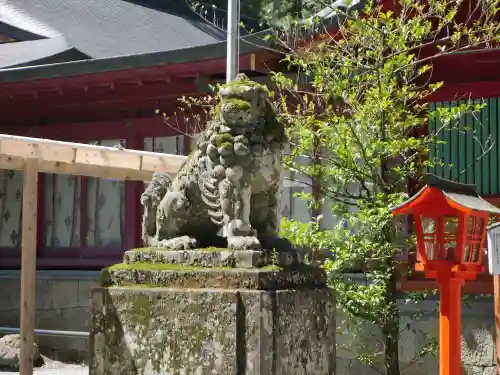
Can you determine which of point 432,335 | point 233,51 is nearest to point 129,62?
point 233,51

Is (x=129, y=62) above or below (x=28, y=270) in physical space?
above

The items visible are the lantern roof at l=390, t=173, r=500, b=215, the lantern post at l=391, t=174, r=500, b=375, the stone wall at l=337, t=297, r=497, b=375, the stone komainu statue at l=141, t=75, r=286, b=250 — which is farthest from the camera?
the stone wall at l=337, t=297, r=497, b=375

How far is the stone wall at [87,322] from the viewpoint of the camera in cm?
1000

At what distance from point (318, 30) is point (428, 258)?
350 centimetres

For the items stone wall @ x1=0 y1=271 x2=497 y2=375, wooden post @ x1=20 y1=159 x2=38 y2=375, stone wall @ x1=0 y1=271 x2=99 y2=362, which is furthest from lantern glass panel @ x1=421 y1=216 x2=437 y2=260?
stone wall @ x1=0 y1=271 x2=99 y2=362

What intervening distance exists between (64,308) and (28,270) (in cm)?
479

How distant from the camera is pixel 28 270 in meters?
8.66

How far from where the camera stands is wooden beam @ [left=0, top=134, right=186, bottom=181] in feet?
28.2

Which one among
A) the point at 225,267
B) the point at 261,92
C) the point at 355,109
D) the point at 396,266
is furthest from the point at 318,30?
the point at 225,267

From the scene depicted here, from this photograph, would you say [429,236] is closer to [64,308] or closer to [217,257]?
[217,257]

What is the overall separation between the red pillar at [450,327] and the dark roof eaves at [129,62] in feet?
12.5

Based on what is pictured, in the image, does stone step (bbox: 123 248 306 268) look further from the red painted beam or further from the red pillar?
the red painted beam

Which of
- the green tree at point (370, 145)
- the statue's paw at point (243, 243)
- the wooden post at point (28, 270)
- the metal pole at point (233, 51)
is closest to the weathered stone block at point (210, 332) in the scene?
the statue's paw at point (243, 243)

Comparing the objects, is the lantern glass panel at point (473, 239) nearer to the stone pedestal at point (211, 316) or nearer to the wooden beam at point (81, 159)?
the stone pedestal at point (211, 316)
